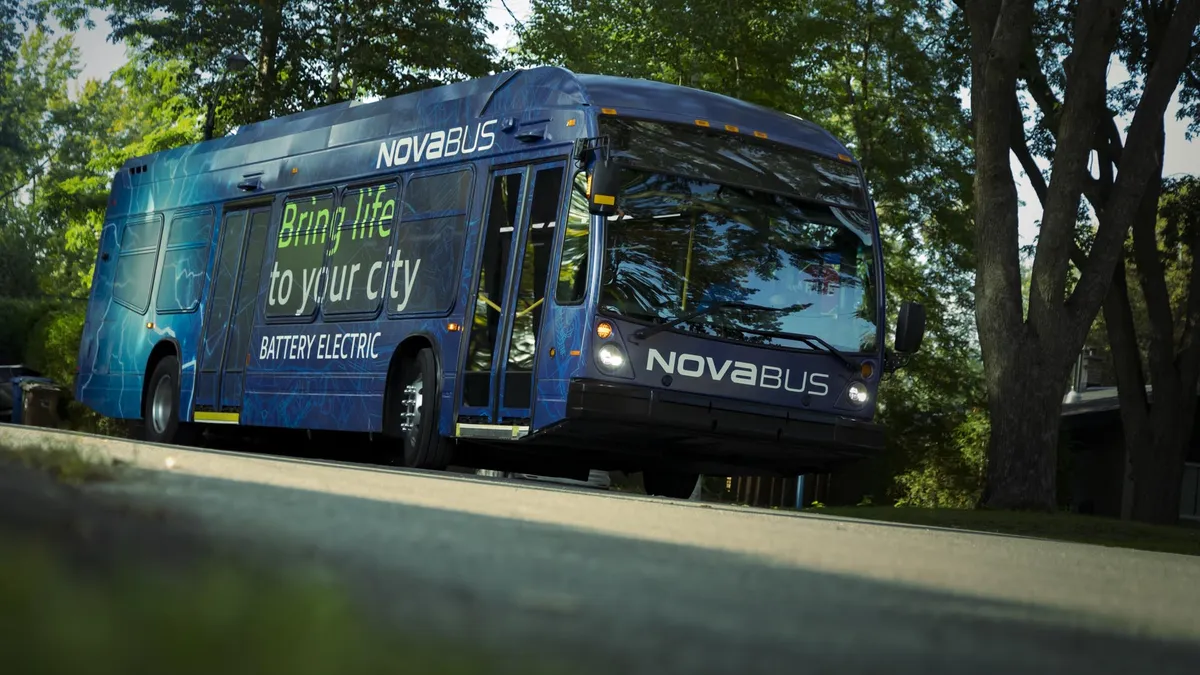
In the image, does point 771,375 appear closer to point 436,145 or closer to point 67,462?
point 436,145

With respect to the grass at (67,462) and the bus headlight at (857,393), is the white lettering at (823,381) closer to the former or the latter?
the bus headlight at (857,393)

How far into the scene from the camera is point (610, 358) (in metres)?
13.5

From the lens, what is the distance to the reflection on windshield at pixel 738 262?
13773mm

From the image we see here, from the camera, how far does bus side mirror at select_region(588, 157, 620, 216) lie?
1327cm

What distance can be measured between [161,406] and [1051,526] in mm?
10430

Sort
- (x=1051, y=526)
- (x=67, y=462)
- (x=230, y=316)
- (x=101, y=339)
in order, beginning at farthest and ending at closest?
(x=101, y=339)
(x=230, y=316)
(x=1051, y=526)
(x=67, y=462)

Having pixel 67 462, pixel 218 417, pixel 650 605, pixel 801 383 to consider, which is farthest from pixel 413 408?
pixel 650 605

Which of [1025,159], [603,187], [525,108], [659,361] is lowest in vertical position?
[659,361]

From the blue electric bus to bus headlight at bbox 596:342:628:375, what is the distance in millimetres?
18

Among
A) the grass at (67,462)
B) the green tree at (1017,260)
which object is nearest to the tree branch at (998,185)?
the green tree at (1017,260)

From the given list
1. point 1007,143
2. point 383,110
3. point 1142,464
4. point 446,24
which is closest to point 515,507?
point 383,110

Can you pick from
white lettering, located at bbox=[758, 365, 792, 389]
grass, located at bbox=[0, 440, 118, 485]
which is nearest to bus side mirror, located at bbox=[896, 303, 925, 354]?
white lettering, located at bbox=[758, 365, 792, 389]

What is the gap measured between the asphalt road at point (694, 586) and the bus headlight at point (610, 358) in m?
5.16

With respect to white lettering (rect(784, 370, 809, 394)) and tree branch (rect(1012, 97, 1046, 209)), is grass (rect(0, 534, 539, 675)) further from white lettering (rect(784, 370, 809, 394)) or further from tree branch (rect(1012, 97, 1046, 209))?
tree branch (rect(1012, 97, 1046, 209))
